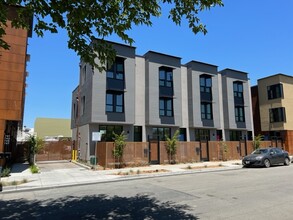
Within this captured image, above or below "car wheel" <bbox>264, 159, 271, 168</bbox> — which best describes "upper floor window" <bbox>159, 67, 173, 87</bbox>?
above

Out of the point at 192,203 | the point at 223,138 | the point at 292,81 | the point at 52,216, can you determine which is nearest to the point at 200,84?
the point at 223,138

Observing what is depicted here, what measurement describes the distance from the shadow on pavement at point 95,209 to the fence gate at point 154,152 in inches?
500

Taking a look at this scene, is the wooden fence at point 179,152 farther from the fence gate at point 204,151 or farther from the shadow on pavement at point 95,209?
the shadow on pavement at point 95,209

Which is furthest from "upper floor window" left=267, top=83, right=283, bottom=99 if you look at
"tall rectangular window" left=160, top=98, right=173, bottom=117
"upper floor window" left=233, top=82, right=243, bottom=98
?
"tall rectangular window" left=160, top=98, right=173, bottom=117

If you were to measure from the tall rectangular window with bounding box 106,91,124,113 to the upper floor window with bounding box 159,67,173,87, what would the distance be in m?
5.29

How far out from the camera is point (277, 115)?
3566 cm

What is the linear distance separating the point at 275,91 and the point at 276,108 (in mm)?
2502

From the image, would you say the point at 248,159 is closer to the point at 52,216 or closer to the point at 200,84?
the point at 200,84

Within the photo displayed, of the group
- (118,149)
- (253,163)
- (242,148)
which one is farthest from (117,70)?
(242,148)

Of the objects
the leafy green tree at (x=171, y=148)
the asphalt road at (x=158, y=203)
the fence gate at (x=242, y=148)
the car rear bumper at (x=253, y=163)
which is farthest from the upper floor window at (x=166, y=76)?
the asphalt road at (x=158, y=203)

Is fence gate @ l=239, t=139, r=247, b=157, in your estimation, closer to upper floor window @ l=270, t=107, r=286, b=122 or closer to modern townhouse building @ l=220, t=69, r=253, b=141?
modern townhouse building @ l=220, t=69, r=253, b=141

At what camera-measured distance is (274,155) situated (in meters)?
20.4

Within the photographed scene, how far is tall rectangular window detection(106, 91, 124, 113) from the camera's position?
24172 mm

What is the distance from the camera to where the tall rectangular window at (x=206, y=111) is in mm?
30428
